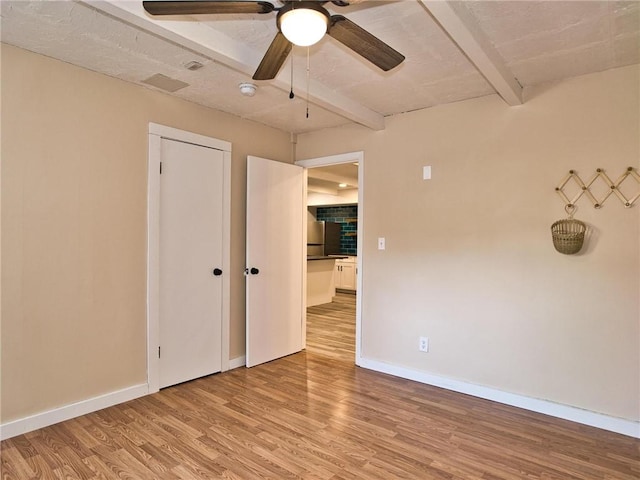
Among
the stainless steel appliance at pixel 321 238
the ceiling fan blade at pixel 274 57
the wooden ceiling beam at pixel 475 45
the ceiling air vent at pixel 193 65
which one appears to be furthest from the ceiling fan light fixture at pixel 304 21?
the stainless steel appliance at pixel 321 238

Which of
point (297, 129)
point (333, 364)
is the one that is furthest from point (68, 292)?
point (297, 129)

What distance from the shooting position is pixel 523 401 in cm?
291

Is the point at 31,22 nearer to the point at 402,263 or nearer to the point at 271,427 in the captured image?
the point at 271,427

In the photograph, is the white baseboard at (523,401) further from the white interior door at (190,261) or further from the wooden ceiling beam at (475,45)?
the wooden ceiling beam at (475,45)

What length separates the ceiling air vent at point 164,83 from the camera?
2.83 m

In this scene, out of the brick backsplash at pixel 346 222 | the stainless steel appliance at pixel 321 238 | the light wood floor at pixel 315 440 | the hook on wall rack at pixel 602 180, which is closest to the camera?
the light wood floor at pixel 315 440

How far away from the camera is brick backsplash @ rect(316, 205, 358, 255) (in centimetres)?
942

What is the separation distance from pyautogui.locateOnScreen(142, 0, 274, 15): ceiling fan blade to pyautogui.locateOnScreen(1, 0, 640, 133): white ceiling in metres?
0.40

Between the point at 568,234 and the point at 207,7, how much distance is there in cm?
257

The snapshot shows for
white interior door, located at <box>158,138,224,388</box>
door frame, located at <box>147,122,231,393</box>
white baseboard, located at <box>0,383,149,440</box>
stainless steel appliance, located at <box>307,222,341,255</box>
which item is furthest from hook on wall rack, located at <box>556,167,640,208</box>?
stainless steel appliance, located at <box>307,222,341,255</box>

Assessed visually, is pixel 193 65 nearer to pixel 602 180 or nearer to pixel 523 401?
pixel 602 180

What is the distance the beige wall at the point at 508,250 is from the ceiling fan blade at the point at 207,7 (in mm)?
2239

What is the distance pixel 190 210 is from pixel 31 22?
161 cm

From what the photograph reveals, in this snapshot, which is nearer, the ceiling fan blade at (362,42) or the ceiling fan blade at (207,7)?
the ceiling fan blade at (207,7)
